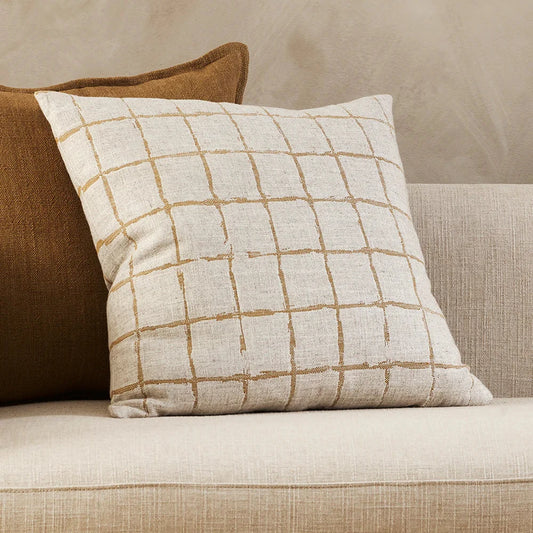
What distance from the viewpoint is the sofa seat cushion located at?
33.0 inches

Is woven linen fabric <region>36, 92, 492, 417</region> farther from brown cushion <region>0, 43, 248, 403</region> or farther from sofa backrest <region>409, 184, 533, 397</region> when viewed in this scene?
sofa backrest <region>409, 184, 533, 397</region>

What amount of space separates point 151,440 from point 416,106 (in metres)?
1.24

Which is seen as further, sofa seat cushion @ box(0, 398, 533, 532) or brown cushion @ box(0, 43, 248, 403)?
brown cushion @ box(0, 43, 248, 403)

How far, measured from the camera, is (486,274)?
1.48 metres

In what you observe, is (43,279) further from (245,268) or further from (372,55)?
(372,55)

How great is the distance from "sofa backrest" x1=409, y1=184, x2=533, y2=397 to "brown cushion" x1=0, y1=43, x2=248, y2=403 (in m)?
0.61

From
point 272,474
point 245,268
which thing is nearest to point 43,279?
point 245,268

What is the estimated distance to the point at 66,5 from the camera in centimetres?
179

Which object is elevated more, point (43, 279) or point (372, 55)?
point (372, 55)

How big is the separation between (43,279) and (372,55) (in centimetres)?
102

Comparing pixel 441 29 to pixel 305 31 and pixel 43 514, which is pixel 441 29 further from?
pixel 43 514

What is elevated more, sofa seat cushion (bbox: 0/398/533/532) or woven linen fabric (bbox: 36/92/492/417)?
woven linen fabric (bbox: 36/92/492/417)

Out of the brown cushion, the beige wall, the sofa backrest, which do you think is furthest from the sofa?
the beige wall

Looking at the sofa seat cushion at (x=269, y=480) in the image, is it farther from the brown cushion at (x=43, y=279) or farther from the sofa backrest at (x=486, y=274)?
the sofa backrest at (x=486, y=274)
